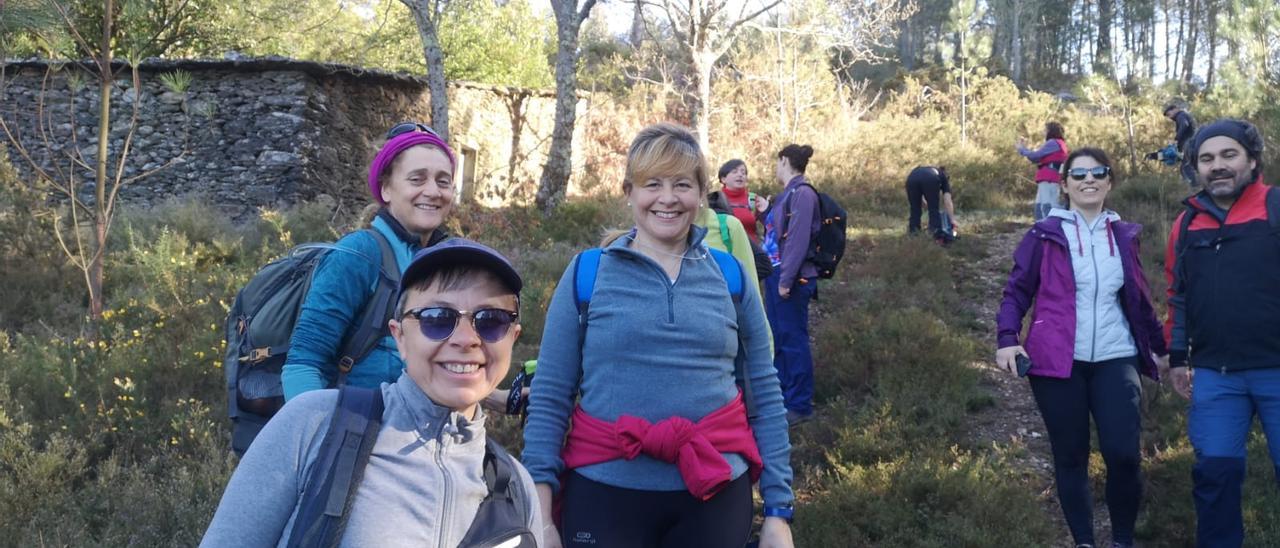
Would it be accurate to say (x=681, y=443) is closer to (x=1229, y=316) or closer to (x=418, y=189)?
(x=418, y=189)

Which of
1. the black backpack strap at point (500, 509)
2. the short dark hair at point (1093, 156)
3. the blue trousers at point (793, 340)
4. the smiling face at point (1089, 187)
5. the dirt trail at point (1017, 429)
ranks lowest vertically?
the dirt trail at point (1017, 429)

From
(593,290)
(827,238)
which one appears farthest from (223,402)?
(593,290)

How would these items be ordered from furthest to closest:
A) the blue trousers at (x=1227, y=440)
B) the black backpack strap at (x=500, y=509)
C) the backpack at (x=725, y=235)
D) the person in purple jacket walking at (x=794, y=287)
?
the person in purple jacket walking at (x=794, y=287), the backpack at (x=725, y=235), the blue trousers at (x=1227, y=440), the black backpack strap at (x=500, y=509)

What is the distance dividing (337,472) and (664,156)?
1.44 m

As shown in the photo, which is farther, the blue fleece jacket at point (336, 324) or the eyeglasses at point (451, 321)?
the blue fleece jacket at point (336, 324)

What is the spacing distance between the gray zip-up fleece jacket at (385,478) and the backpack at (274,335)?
29.3 inches

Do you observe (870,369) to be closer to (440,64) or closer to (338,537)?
(338,537)

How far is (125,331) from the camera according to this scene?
7.58 metres

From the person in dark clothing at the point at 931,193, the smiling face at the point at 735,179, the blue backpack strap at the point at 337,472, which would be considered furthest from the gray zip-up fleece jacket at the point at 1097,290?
the person in dark clothing at the point at 931,193

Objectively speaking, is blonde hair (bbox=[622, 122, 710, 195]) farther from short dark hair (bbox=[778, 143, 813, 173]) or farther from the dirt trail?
short dark hair (bbox=[778, 143, 813, 173])

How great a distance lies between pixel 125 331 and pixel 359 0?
12950 millimetres

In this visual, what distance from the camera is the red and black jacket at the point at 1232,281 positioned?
3838mm

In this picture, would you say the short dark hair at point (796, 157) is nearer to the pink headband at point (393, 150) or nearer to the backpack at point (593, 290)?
the backpack at point (593, 290)

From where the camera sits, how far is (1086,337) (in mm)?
4027
